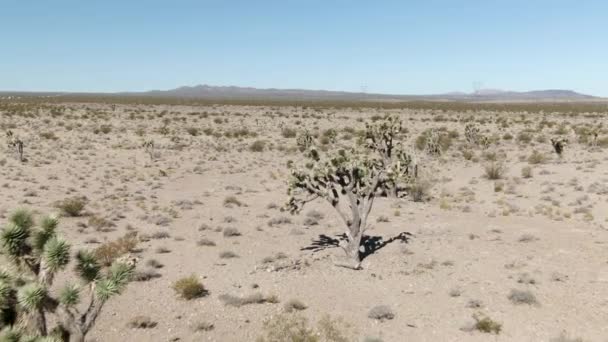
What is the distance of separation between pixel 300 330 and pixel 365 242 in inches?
244

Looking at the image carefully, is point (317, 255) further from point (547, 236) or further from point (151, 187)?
point (151, 187)

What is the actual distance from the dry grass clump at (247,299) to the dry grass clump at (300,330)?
724 millimetres

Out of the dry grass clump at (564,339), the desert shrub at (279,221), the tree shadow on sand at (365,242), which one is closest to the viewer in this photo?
the dry grass clump at (564,339)

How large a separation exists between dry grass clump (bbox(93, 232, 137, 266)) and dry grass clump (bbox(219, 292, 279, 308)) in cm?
366

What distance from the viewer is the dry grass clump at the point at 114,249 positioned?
482 inches

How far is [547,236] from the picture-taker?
14531mm

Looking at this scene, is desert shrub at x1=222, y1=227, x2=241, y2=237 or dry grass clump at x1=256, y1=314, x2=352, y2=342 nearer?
dry grass clump at x1=256, y1=314, x2=352, y2=342

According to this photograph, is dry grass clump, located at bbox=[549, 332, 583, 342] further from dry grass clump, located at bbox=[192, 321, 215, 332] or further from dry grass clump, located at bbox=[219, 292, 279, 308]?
dry grass clump, located at bbox=[192, 321, 215, 332]

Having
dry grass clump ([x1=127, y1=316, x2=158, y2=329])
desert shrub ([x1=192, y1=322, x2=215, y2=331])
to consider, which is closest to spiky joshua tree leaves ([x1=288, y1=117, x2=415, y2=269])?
desert shrub ([x1=192, y1=322, x2=215, y2=331])

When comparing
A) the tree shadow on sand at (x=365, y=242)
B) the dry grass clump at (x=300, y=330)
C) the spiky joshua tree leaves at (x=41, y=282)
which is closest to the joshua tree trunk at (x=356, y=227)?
the tree shadow on sand at (x=365, y=242)

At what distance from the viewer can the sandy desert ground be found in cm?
934

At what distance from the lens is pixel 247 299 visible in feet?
33.3

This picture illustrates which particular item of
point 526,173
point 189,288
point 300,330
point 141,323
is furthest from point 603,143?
point 141,323

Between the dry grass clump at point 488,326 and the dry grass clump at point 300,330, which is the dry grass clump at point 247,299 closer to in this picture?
the dry grass clump at point 300,330
